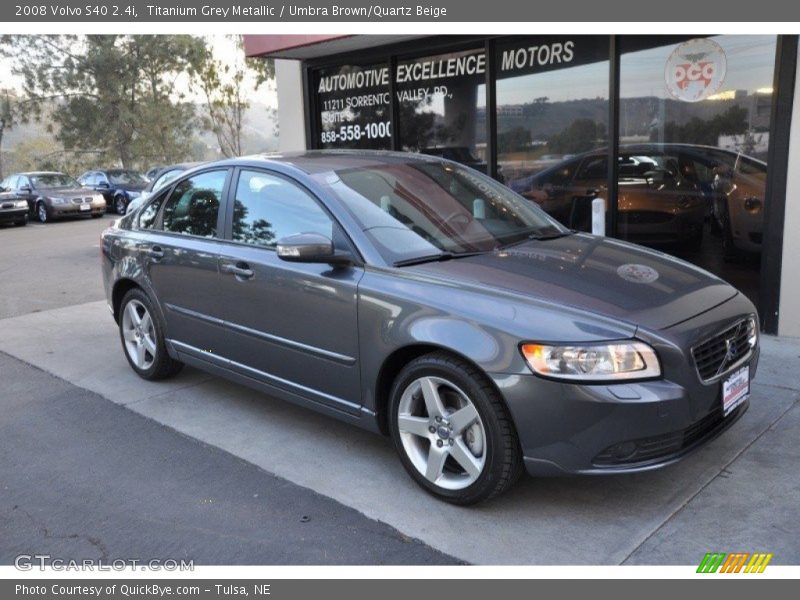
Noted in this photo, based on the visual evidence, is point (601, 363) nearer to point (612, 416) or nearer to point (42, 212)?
point (612, 416)

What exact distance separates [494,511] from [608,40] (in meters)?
5.06

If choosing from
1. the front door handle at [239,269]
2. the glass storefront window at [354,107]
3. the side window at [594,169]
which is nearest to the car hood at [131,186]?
the glass storefront window at [354,107]

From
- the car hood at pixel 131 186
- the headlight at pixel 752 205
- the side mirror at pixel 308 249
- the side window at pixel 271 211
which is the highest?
the side window at pixel 271 211

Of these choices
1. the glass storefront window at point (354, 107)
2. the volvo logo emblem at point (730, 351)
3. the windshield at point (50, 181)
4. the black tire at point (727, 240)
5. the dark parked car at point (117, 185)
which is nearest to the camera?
the volvo logo emblem at point (730, 351)

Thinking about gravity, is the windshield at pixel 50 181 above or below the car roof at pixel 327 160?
below

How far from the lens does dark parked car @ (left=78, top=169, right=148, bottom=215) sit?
77.0ft

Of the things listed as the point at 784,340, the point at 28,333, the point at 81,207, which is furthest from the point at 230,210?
the point at 81,207

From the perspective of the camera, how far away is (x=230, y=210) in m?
4.67

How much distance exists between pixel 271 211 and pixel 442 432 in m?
1.74

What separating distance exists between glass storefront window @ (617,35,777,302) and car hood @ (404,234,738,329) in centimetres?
268

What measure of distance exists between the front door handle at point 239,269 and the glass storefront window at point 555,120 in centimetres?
412

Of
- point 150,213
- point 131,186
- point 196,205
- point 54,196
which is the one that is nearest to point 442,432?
point 196,205

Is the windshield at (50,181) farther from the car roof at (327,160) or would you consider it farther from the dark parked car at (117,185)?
the car roof at (327,160)

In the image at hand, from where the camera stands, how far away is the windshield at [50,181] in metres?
22.6
